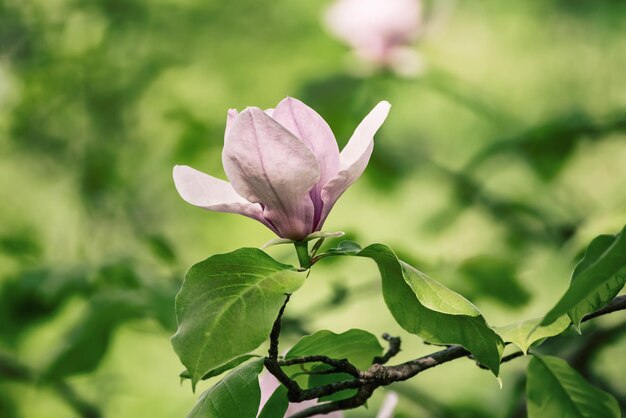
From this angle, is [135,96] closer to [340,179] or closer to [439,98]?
[439,98]

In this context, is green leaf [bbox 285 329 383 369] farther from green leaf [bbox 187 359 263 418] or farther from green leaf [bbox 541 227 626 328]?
green leaf [bbox 541 227 626 328]

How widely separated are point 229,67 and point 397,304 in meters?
2.10

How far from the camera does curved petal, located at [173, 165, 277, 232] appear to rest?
0.53 metres

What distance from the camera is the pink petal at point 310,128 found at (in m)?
0.52

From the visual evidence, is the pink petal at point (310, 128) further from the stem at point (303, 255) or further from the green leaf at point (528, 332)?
the green leaf at point (528, 332)

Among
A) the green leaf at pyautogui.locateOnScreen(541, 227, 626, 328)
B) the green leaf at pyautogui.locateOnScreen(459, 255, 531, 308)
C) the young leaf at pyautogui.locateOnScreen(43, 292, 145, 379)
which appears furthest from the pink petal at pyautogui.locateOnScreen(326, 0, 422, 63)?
the green leaf at pyautogui.locateOnScreen(541, 227, 626, 328)

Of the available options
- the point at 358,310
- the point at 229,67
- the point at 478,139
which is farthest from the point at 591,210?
the point at 229,67

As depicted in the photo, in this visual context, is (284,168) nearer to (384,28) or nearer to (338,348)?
(338,348)

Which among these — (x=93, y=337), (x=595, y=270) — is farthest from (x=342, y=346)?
(x=93, y=337)

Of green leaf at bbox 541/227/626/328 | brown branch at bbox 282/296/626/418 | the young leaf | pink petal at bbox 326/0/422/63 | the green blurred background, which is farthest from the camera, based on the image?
pink petal at bbox 326/0/422/63

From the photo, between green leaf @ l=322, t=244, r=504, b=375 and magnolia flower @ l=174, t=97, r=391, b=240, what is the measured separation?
0.21 ft

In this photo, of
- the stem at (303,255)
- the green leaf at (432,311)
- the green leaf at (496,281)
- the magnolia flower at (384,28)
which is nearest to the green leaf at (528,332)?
the green leaf at (432,311)

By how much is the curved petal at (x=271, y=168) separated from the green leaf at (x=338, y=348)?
81mm

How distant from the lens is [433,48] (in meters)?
2.86
